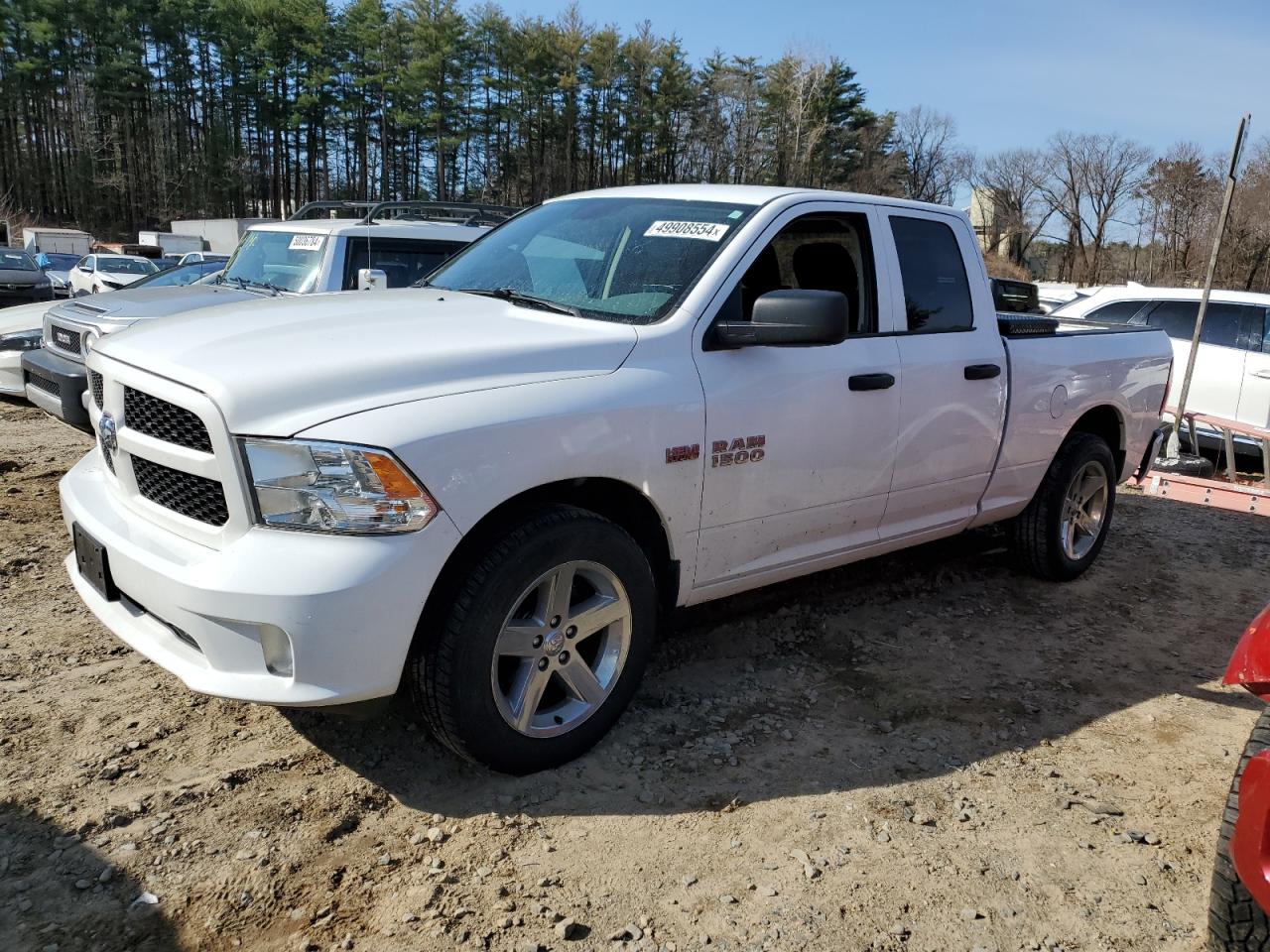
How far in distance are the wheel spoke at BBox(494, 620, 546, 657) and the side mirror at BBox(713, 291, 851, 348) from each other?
3.87 ft

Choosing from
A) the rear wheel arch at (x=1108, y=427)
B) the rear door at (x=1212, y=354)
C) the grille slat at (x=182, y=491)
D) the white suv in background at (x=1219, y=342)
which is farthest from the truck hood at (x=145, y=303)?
the rear door at (x=1212, y=354)

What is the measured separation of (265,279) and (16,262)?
1444 centimetres

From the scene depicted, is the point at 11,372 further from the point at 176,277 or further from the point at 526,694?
the point at 526,694

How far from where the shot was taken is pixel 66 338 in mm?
6340

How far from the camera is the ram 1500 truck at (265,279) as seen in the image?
618cm

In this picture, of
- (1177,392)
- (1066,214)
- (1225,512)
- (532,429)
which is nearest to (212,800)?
(532,429)

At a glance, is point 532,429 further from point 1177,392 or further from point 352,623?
point 1177,392

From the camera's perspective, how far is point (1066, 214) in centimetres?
5081

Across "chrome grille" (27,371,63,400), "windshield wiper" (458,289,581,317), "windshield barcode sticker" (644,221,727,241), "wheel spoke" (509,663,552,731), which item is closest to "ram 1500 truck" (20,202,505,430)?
"chrome grille" (27,371,63,400)

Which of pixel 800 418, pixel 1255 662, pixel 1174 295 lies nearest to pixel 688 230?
pixel 800 418

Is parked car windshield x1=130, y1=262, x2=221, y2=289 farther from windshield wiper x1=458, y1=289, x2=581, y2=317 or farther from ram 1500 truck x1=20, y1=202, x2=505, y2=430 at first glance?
windshield wiper x1=458, y1=289, x2=581, y2=317

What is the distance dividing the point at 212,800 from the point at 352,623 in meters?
0.86

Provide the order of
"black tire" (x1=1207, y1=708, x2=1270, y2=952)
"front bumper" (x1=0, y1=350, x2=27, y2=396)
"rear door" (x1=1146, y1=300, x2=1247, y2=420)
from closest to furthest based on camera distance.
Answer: "black tire" (x1=1207, y1=708, x2=1270, y2=952)
"front bumper" (x1=0, y1=350, x2=27, y2=396)
"rear door" (x1=1146, y1=300, x2=1247, y2=420)

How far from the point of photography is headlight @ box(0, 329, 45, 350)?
7.17m
